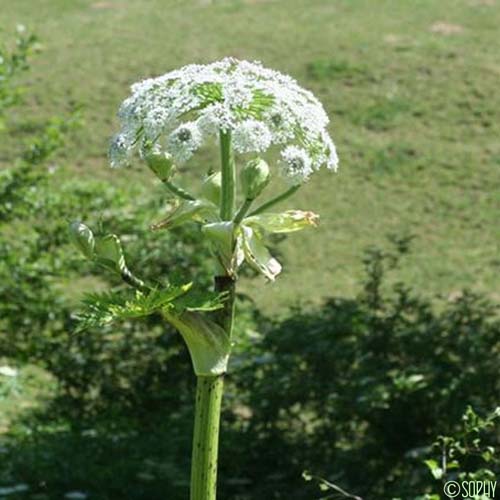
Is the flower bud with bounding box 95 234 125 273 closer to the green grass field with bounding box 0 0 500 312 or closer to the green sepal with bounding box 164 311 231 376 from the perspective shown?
the green sepal with bounding box 164 311 231 376

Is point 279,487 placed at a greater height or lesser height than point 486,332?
lesser

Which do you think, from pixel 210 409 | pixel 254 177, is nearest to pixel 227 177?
pixel 254 177

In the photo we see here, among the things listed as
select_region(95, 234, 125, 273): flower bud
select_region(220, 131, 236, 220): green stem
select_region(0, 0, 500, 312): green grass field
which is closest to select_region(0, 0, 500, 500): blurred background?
select_region(0, 0, 500, 312): green grass field

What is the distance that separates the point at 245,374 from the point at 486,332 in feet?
3.29

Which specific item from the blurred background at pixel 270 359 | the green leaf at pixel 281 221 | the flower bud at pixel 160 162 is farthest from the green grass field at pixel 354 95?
the flower bud at pixel 160 162

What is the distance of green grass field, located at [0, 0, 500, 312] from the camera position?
1117cm

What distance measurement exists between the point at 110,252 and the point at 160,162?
14 cm

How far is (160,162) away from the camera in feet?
6.20

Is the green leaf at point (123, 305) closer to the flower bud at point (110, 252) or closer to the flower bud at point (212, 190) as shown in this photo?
the flower bud at point (110, 252)

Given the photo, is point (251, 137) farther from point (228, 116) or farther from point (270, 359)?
point (270, 359)

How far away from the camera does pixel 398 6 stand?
17797 mm

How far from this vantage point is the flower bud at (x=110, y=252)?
1.87 meters

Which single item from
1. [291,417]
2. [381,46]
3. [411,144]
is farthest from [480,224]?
[291,417]

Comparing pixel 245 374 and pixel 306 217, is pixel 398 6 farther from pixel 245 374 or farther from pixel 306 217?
pixel 306 217
